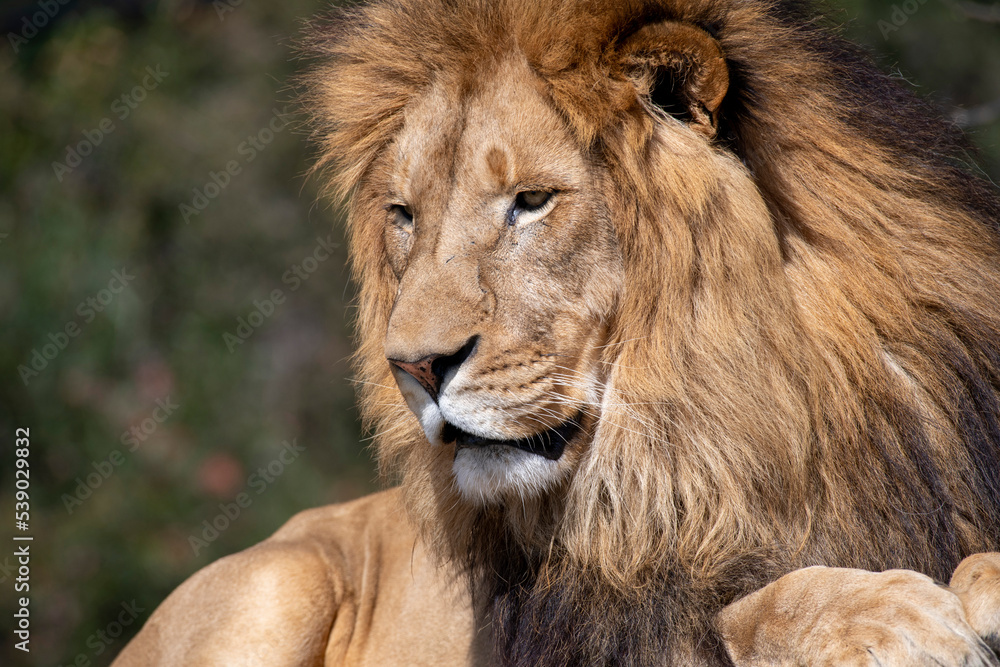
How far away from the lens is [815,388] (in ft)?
6.73

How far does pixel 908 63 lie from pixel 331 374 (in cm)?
560

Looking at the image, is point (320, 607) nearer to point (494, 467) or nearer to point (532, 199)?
point (494, 467)

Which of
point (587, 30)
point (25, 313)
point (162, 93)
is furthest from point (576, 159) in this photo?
point (162, 93)

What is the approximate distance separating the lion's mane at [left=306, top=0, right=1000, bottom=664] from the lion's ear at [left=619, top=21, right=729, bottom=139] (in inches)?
1.8

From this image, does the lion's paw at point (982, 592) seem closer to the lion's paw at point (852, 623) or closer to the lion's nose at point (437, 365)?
the lion's paw at point (852, 623)

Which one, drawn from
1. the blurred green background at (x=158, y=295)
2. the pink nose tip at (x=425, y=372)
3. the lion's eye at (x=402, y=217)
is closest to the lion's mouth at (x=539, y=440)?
the pink nose tip at (x=425, y=372)

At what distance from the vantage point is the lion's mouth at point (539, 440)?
81.8 inches

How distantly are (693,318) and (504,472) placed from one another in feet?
1.71

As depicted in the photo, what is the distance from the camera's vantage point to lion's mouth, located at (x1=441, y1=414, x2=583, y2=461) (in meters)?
→ 2.08

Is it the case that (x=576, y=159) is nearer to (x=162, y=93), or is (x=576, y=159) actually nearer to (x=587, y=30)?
(x=587, y=30)

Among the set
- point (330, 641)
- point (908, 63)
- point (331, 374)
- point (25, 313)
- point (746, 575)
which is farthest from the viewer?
point (331, 374)

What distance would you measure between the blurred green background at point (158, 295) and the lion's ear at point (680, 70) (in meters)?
5.30

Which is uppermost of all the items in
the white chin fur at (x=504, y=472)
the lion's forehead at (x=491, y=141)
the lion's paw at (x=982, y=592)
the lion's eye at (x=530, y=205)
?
the lion's forehead at (x=491, y=141)

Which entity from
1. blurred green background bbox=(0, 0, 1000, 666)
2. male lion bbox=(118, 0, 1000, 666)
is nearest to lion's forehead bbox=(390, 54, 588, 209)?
male lion bbox=(118, 0, 1000, 666)
